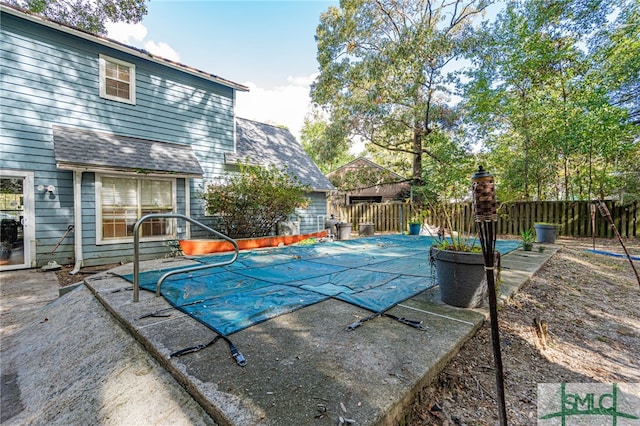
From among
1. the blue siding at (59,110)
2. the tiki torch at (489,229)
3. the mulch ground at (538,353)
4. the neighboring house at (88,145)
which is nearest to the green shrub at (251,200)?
the neighboring house at (88,145)

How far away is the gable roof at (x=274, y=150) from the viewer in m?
8.62

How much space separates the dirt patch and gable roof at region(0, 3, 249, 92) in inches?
321

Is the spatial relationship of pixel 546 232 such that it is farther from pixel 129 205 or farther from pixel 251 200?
pixel 129 205

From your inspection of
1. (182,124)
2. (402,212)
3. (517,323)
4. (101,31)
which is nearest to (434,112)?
(402,212)

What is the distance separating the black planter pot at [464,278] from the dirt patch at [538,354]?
0.81 ft

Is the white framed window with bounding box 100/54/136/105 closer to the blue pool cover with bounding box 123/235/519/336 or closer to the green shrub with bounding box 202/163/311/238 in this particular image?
the green shrub with bounding box 202/163/311/238

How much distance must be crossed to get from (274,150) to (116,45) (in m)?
4.99

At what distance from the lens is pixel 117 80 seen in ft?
19.9

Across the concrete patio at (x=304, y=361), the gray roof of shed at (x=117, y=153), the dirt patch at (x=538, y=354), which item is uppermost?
the gray roof of shed at (x=117, y=153)

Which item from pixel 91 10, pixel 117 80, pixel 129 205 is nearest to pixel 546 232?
A: pixel 129 205

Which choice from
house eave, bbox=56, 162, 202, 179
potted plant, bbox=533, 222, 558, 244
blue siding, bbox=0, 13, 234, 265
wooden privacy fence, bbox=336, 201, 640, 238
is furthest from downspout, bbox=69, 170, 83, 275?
potted plant, bbox=533, 222, 558, 244

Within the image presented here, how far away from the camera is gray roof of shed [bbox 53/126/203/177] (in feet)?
16.5

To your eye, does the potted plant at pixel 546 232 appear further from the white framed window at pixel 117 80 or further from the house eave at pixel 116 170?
the white framed window at pixel 117 80

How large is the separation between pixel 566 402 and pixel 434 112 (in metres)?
12.1
